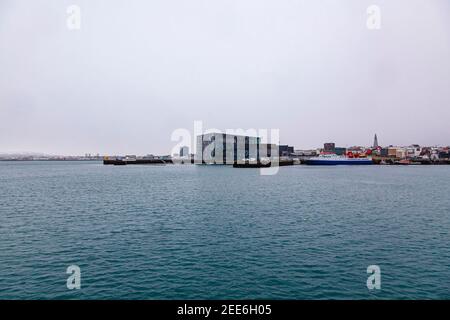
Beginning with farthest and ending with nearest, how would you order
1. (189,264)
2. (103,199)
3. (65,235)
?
(103,199) → (65,235) → (189,264)

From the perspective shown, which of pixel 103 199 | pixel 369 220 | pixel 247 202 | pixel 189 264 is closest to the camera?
pixel 189 264

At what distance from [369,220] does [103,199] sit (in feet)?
127

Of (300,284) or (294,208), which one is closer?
(300,284)

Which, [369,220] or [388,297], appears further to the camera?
[369,220]

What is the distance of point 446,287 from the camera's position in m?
15.6
